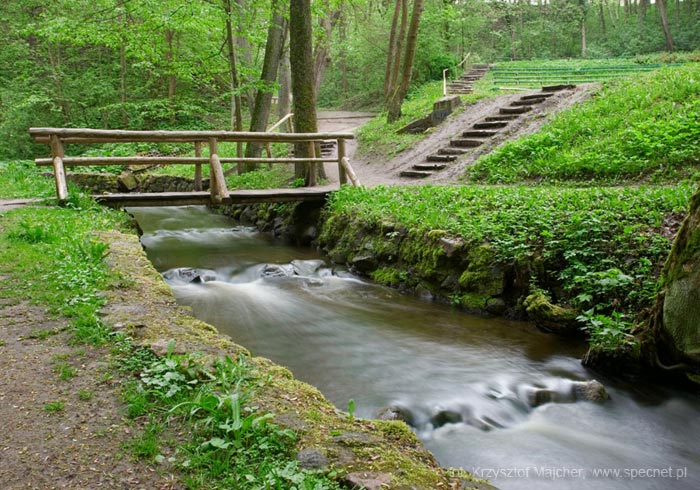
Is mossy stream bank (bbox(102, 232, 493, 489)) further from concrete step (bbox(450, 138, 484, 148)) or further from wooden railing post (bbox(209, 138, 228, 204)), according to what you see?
concrete step (bbox(450, 138, 484, 148))

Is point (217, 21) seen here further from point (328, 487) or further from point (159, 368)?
point (328, 487)

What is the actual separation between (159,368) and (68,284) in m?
2.00

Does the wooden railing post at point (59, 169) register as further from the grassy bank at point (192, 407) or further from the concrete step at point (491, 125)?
the concrete step at point (491, 125)

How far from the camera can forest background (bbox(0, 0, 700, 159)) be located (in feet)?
49.5

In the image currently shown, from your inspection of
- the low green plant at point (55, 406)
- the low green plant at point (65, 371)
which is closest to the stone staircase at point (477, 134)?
the low green plant at point (65, 371)

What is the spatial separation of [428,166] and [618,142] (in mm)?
4839

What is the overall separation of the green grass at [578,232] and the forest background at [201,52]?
6928mm

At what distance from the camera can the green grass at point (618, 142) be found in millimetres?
9172

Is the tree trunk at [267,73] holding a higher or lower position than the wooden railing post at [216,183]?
higher

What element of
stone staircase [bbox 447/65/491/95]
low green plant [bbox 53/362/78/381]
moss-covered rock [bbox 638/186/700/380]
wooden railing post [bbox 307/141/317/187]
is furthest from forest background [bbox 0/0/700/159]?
low green plant [bbox 53/362/78/381]

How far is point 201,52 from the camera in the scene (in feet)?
67.3

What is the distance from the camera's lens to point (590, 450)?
409 cm

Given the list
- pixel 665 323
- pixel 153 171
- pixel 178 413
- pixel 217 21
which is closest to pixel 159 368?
pixel 178 413

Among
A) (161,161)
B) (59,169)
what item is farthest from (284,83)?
(59,169)
